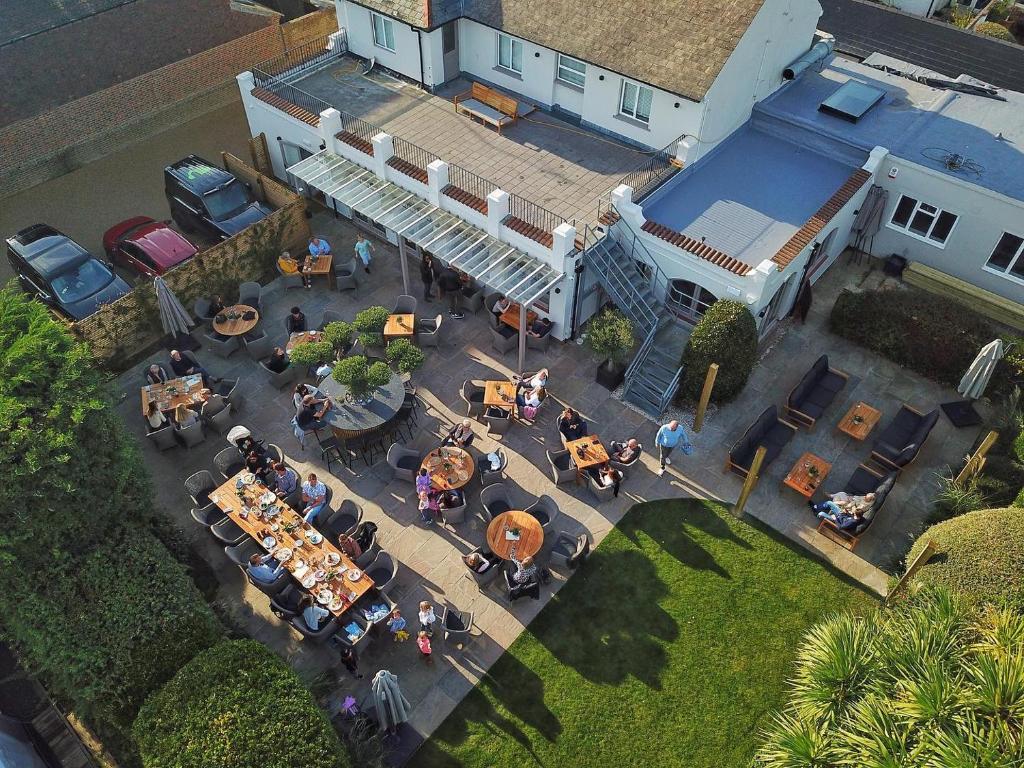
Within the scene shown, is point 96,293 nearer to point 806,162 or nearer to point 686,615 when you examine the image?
point 686,615

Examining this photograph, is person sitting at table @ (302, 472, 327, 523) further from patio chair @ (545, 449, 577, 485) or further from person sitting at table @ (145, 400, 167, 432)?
patio chair @ (545, 449, 577, 485)

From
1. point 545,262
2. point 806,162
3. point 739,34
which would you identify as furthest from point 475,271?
point 806,162

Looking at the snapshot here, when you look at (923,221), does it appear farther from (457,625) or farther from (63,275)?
Result: (63,275)

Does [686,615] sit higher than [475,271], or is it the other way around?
[475,271]

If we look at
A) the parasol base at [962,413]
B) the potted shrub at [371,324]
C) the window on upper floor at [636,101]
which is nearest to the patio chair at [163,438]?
the potted shrub at [371,324]

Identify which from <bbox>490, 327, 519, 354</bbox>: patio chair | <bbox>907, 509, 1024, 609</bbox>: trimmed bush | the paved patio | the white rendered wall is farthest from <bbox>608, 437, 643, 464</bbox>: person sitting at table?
the white rendered wall

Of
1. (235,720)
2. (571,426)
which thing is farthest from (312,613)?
(571,426)

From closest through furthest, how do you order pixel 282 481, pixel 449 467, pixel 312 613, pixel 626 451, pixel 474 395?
pixel 312 613 → pixel 282 481 → pixel 449 467 → pixel 626 451 → pixel 474 395
